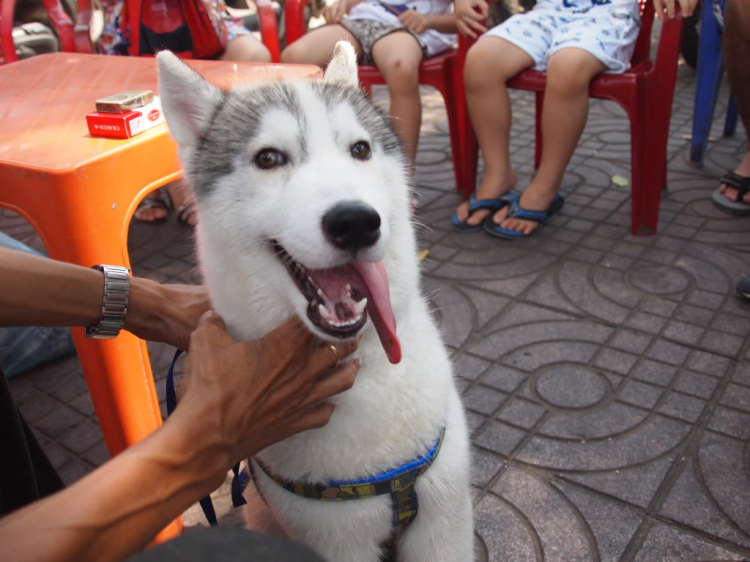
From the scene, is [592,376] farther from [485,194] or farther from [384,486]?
[485,194]

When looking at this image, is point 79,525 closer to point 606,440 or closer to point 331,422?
point 331,422

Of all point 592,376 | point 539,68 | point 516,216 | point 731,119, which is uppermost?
point 539,68

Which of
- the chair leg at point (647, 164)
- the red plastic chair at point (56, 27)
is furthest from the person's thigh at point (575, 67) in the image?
the red plastic chair at point (56, 27)

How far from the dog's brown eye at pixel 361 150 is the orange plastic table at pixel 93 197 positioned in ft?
2.42

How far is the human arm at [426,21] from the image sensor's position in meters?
3.69

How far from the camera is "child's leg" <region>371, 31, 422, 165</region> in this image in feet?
11.7

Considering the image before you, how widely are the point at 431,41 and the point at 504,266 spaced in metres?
1.52

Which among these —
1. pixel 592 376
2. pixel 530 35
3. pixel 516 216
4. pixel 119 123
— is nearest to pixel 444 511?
pixel 592 376

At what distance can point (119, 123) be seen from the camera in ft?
5.91

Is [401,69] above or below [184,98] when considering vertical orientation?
below

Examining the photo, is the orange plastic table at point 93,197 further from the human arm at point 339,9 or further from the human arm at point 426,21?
the human arm at point 339,9

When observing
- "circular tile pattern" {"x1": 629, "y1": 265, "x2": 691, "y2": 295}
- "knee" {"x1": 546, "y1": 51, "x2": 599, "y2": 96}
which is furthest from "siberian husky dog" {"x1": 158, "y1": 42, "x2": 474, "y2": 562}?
"knee" {"x1": 546, "y1": 51, "x2": 599, "y2": 96}

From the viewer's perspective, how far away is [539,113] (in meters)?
4.04

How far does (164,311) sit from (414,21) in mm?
2822
